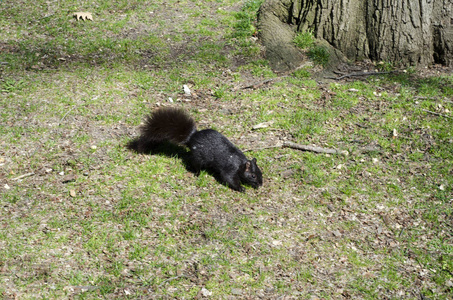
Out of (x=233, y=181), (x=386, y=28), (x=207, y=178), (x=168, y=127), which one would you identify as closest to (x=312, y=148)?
(x=233, y=181)

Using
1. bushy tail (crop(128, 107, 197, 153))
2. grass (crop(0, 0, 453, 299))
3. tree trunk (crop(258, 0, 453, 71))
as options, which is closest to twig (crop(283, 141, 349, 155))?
grass (crop(0, 0, 453, 299))

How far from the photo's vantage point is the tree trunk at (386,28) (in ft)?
20.8

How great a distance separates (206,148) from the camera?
187 inches

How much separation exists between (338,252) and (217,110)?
253cm

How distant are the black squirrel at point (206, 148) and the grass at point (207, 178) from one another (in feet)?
0.53

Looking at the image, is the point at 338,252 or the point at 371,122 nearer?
the point at 338,252

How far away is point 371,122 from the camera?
569 cm

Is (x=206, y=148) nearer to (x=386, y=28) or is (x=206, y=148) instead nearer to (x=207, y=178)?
(x=207, y=178)

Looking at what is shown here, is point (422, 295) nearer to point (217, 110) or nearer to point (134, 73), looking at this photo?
point (217, 110)

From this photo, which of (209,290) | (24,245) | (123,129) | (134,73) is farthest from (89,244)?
(134,73)

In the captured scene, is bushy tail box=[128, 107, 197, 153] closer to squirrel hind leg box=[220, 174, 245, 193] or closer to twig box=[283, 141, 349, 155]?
squirrel hind leg box=[220, 174, 245, 193]

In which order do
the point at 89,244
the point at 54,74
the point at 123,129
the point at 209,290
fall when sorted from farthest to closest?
the point at 54,74 → the point at 123,129 → the point at 89,244 → the point at 209,290

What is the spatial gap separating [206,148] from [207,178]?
32 cm

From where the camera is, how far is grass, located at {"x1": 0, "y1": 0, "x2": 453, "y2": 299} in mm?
3768
